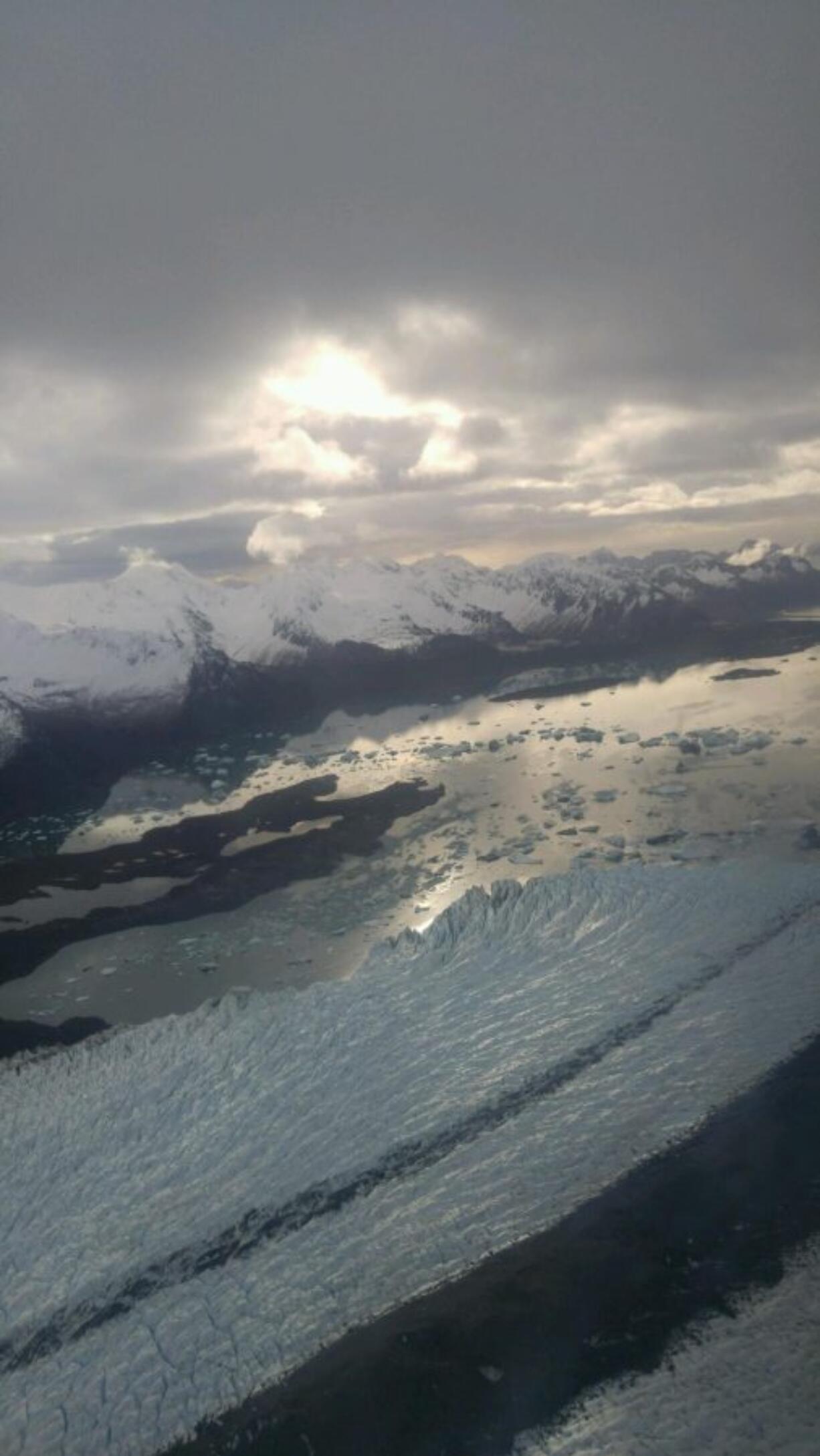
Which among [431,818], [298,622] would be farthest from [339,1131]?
[298,622]

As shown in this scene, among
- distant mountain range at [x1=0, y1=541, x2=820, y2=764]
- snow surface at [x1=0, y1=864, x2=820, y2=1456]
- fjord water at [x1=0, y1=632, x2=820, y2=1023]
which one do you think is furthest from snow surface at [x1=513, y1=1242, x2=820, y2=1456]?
distant mountain range at [x1=0, y1=541, x2=820, y2=764]

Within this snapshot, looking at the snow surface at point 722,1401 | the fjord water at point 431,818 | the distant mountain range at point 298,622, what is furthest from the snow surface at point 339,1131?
the distant mountain range at point 298,622

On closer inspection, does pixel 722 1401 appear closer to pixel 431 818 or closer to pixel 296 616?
pixel 431 818

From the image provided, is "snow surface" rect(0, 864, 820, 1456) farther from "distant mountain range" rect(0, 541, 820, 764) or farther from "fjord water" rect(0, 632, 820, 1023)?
"distant mountain range" rect(0, 541, 820, 764)

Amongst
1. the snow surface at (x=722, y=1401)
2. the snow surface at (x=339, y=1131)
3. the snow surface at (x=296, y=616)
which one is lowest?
the snow surface at (x=722, y=1401)

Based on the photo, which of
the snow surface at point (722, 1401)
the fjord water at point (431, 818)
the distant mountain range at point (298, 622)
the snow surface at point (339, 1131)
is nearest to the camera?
the snow surface at point (722, 1401)

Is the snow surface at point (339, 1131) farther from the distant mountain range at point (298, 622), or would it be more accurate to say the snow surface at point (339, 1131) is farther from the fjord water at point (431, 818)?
the distant mountain range at point (298, 622)
